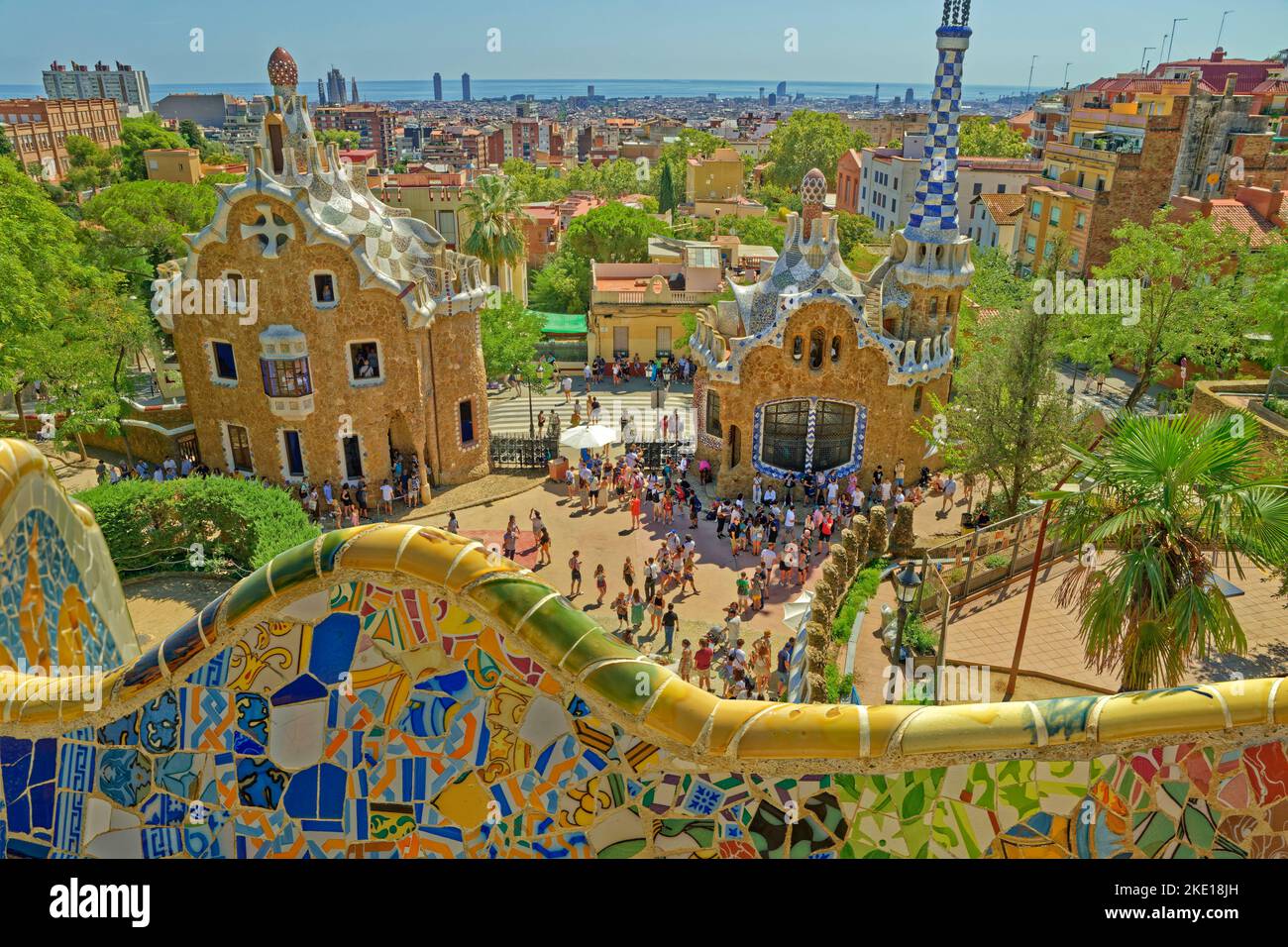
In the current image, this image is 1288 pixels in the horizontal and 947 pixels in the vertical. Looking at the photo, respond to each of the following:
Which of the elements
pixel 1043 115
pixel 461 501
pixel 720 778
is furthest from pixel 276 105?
pixel 1043 115

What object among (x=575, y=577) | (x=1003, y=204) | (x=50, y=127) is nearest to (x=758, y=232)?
(x=1003, y=204)

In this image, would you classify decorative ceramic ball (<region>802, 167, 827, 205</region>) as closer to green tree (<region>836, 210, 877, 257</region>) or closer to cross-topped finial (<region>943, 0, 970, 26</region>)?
cross-topped finial (<region>943, 0, 970, 26</region>)

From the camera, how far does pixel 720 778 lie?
3.89 meters

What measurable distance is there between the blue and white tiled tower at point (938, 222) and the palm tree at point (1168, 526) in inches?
713

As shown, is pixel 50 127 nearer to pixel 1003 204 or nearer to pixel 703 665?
pixel 1003 204

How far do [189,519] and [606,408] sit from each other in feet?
63.5

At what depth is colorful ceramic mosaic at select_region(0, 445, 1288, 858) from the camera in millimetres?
3738

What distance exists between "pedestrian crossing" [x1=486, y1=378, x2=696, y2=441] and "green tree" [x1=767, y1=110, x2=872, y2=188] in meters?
54.1

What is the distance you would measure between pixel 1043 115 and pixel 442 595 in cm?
9979

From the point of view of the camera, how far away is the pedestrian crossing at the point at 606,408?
34.6 metres

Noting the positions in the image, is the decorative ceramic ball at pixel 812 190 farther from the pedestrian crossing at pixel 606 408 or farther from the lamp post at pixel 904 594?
the lamp post at pixel 904 594

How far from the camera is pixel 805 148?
86.6 metres

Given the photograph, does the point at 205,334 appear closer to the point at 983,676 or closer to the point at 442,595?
the point at 983,676

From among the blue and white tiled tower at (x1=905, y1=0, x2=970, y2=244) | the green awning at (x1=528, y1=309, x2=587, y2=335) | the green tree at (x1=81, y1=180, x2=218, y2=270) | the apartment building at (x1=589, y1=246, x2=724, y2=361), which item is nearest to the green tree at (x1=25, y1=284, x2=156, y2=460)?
the green tree at (x1=81, y1=180, x2=218, y2=270)
